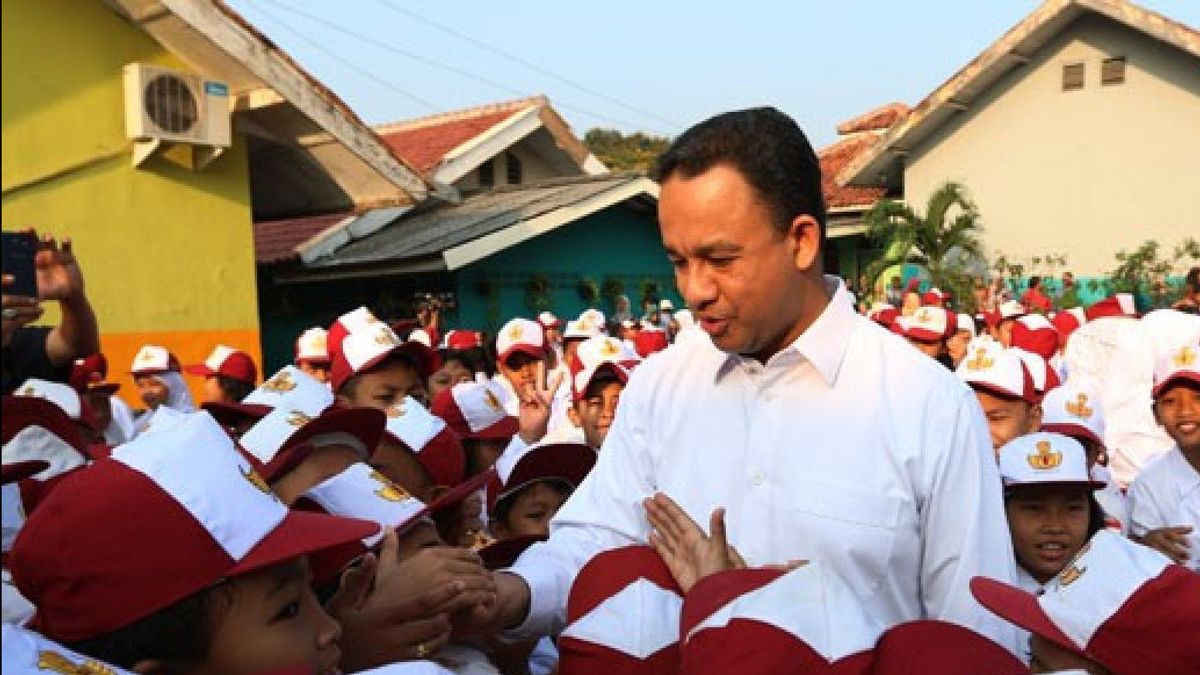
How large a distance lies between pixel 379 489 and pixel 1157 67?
19451mm

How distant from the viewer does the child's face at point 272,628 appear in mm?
1781

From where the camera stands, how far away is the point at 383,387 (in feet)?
15.8

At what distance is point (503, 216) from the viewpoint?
14328 millimetres

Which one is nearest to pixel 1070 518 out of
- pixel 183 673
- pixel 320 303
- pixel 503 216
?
pixel 183 673

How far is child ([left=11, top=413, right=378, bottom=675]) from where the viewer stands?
65.1 inches

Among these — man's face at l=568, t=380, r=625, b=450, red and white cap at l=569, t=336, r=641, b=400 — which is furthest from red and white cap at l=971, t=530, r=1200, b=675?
man's face at l=568, t=380, r=625, b=450

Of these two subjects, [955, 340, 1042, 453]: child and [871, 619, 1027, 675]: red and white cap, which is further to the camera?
[955, 340, 1042, 453]: child

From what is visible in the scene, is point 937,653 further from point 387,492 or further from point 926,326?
point 926,326

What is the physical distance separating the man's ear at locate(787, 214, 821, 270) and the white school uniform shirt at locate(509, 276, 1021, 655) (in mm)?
132

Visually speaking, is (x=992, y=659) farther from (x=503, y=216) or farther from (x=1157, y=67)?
(x=1157, y=67)

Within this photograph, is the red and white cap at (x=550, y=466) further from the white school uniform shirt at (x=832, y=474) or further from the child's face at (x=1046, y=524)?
the child's face at (x=1046, y=524)

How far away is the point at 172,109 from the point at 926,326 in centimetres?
674

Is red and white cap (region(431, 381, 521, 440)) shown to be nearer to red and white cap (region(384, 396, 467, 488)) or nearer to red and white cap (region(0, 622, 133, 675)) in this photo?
red and white cap (region(384, 396, 467, 488))

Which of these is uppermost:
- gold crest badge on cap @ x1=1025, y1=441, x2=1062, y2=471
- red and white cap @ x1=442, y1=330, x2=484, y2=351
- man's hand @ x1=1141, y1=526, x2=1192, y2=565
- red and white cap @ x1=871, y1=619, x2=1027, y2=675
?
red and white cap @ x1=442, y1=330, x2=484, y2=351
